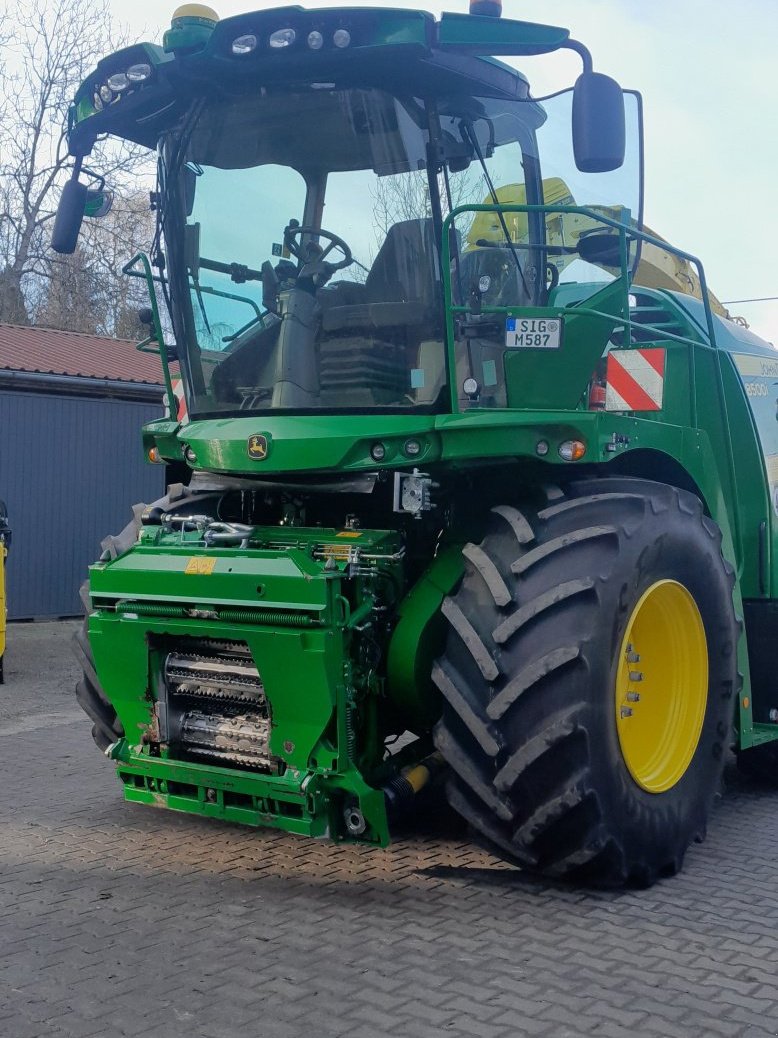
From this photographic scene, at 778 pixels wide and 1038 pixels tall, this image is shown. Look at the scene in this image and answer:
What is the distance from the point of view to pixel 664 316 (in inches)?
239

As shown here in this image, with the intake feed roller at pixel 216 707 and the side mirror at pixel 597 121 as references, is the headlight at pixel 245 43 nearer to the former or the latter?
the side mirror at pixel 597 121

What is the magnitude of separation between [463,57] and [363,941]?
10.7ft

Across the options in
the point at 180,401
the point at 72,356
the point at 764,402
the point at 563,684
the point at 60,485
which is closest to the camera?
the point at 563,684

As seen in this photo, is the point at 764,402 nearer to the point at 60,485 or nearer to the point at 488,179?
the point at 488,179

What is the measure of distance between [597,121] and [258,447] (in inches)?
70.1

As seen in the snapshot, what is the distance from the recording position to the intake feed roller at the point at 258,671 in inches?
165

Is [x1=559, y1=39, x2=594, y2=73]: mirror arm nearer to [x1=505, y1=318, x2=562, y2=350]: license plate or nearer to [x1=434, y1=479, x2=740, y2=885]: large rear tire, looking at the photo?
[x1=505, y1=318, x2=562, y2=350]: license plate

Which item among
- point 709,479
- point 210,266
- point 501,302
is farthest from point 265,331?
point 709,479

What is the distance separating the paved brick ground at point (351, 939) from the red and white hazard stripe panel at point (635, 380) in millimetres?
1966

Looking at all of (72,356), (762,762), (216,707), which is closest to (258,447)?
(216,707)

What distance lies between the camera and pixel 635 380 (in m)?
5.04

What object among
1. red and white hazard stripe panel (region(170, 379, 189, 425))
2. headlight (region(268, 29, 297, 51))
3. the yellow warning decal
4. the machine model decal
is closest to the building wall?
red and white hazard stripe panel (region(170, 379, 189, 425))

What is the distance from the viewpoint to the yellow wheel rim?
4848 millimetres

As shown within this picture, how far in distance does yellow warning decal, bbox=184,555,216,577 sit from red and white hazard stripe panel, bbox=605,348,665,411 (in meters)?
1.88
